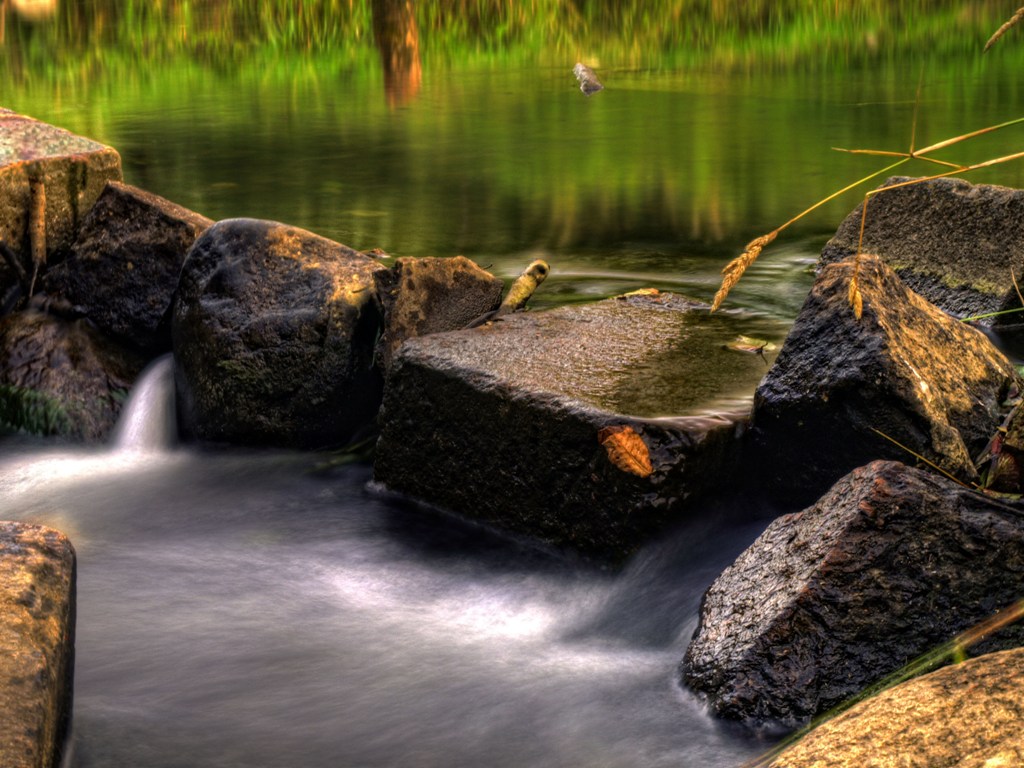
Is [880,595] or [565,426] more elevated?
[565,426]

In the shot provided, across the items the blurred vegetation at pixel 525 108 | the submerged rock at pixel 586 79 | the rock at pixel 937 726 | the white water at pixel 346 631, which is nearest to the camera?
the rock at pixel 937 726

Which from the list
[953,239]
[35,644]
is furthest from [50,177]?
[953,239]

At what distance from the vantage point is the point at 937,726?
93.8 inches

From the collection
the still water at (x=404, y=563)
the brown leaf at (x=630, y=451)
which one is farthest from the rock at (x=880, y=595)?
the brown leaf at (x=630, y=451)

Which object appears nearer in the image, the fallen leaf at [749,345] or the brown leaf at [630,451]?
the brown leaf at [630,451]

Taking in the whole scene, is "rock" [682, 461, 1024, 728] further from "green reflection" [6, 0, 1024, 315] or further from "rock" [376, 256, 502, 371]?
"green reflection" [6, 0, 1024, 315]

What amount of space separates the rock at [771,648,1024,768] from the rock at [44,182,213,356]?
4.19m

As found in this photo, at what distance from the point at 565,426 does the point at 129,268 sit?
2781 millimetres

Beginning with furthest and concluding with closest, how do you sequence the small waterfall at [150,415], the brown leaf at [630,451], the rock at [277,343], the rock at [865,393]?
the small waterfall at [150,415] < the rock at [277,343] < the brown leaf at [630,451] < the rock at [865,393]

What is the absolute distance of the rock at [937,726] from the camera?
2.29m

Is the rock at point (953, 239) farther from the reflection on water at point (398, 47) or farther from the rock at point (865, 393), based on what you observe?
the reflection on water at point (398, 47)

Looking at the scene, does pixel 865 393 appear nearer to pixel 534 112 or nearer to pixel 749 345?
pixel 749 345

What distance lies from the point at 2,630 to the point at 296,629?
4.44ft

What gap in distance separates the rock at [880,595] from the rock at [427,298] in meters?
2.34
